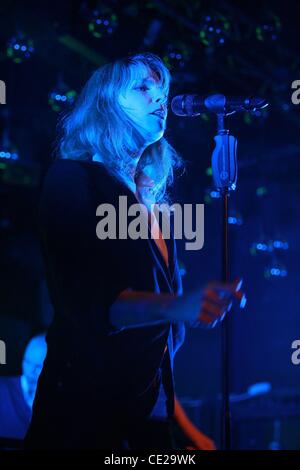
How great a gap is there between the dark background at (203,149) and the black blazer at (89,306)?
2.49 meters

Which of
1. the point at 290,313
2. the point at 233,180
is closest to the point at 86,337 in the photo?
the point at 233,180

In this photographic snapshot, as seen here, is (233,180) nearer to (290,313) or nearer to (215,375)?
(215,375)

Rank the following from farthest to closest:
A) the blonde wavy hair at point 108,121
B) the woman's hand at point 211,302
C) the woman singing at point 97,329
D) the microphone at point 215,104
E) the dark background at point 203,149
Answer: the dark background at point 203,149
the microphone at point 215,104
the blonde wavy hair at point 108,121
the woman singing at point 97,329
the woman's hand at point 211,302

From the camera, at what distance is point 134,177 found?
161 cm

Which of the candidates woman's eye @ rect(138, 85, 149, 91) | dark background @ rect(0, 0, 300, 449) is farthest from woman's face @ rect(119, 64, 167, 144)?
dark background @ rect(0, 0, 300, 449)

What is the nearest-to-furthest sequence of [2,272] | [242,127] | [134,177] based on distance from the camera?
[134,177] < [2,272] < [242,127]

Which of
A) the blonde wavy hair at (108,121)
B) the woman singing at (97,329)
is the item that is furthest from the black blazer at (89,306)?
the blonde wavy hair at (108,121)

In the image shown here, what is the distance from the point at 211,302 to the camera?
1.04m

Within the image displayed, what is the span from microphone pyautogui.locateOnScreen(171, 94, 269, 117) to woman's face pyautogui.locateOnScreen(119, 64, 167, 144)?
0.27m

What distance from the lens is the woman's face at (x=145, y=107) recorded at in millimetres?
1477

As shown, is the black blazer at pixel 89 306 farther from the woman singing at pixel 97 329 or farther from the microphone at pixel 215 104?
the microphone at pixel 215 104

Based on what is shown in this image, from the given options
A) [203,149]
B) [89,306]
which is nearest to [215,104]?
[89,306]

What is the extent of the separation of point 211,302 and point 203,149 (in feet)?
21.3

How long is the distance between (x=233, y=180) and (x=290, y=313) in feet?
25.1
